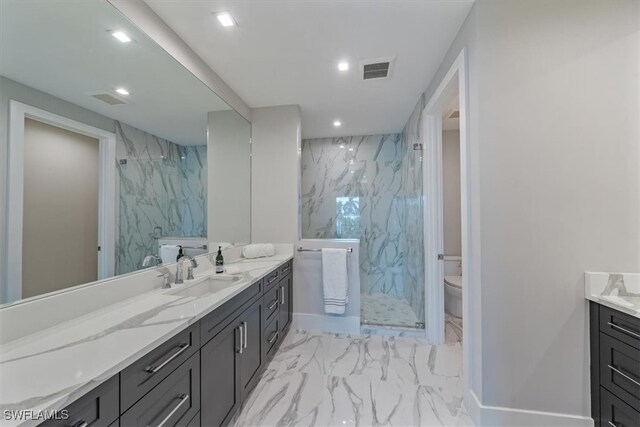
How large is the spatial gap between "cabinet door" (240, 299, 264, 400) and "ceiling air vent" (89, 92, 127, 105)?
1.41 metres

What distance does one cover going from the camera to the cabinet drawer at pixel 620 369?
1149mm

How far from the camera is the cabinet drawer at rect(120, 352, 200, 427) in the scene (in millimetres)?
862

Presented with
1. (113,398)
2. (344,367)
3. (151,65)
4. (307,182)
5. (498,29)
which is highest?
(498,29)

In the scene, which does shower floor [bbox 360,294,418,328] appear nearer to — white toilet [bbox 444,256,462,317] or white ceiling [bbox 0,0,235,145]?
white toilet [bbox 444,256,462,317]

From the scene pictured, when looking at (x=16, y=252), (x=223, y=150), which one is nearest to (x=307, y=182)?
(x=223, y=150)

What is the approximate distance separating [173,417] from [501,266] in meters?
1.75

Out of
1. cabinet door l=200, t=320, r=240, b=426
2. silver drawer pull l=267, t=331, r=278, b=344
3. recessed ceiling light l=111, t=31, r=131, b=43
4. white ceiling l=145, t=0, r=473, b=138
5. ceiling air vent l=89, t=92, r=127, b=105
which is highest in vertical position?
white ceiling l=145, t=0, r=473, b=138

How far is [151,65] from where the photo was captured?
61.7 inches

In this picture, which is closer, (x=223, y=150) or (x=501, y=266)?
(x=501, y=266)

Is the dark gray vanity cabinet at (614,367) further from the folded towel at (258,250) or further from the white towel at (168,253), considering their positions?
the white towel at (168,253)

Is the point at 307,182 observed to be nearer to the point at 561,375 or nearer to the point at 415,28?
the point at 415,28

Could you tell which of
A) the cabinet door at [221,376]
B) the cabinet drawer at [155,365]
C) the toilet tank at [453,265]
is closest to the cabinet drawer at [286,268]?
the cabinet door at [221,376]

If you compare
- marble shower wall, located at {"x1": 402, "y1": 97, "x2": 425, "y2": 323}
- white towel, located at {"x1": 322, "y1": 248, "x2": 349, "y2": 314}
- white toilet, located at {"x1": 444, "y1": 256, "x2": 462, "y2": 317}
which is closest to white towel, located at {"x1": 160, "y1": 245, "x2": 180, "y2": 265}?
white towel, located at {"x1": 322, "y1": 248, "x2": 349, "y2": 314}

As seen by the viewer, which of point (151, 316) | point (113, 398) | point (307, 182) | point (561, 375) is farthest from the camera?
point (307, 182)
